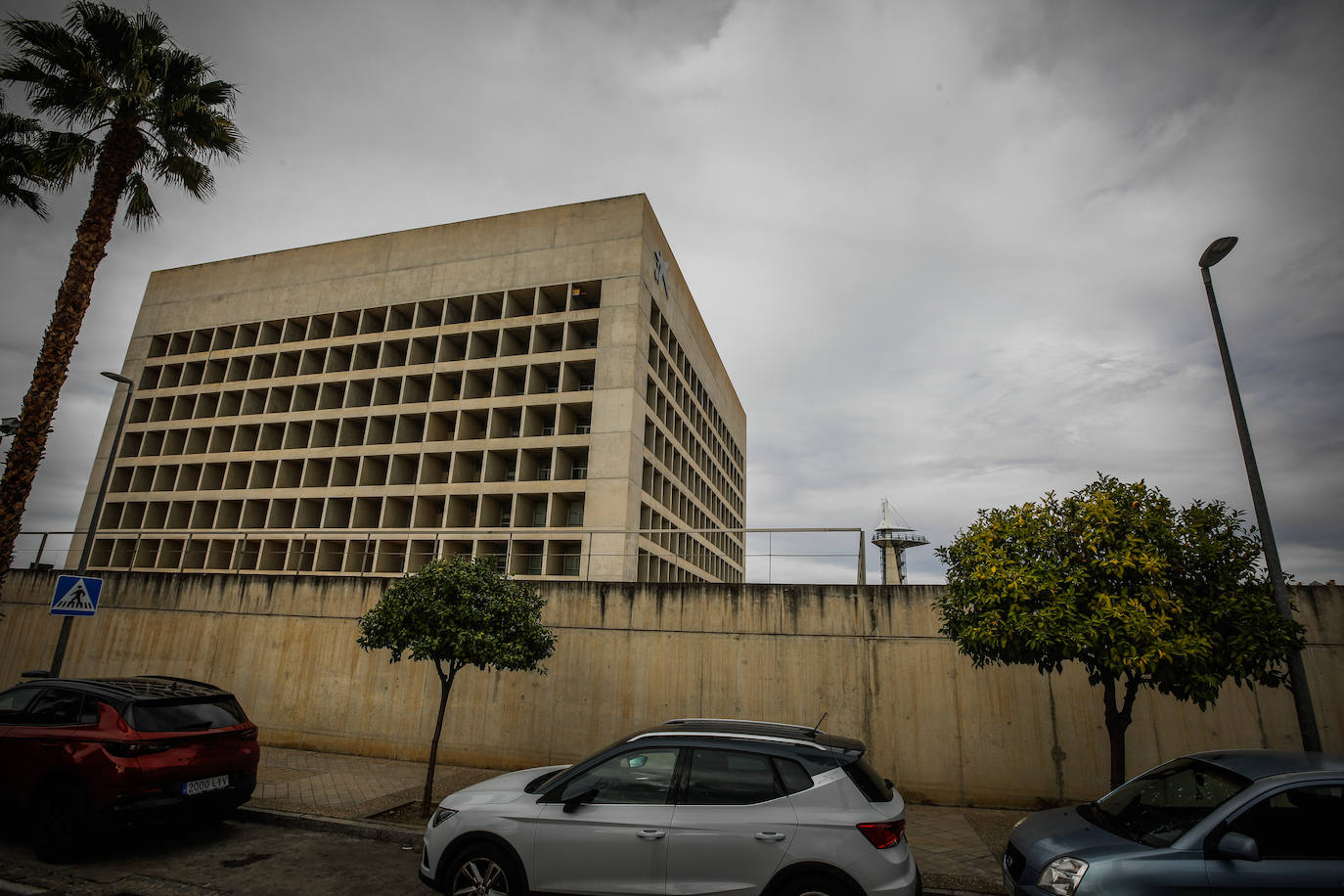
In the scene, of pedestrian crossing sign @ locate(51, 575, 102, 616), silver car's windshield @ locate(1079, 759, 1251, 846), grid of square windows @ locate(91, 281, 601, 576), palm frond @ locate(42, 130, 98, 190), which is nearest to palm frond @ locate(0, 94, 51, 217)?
palm frond @ locate(42, 130, 98, 190)

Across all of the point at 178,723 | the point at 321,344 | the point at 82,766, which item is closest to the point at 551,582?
the point at 178,723

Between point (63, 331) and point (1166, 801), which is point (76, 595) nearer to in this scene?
point (63, 331)

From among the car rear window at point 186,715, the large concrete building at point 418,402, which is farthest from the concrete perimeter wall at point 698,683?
the large concrete building at point 418,402

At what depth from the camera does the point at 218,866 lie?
626 centimetres

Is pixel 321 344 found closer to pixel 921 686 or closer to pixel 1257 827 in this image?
pixel 921 686

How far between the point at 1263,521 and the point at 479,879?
8921 mm

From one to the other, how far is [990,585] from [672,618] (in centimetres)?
551

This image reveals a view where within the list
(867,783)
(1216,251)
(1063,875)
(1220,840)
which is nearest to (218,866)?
(867,783)

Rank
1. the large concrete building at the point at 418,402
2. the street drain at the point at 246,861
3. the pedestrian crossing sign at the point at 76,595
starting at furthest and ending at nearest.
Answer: the large concrete building at the point at 418,402 < the pedestrian crossing sign at the point at 76,595 < the street drain at the point at 246,861

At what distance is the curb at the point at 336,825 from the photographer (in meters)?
7.28

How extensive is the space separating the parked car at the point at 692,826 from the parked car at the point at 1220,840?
110cm

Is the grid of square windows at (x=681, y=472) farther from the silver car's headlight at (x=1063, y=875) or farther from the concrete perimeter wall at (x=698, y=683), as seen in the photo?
the silver car's headlight at (x=1063, y=875)

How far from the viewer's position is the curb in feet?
23.9

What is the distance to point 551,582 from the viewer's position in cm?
1181
